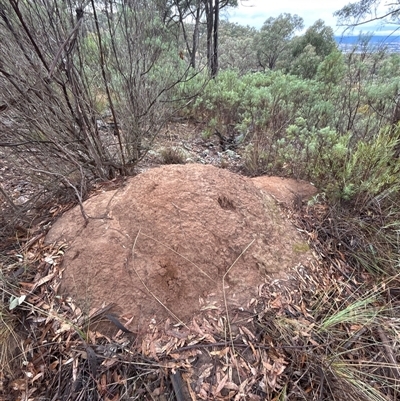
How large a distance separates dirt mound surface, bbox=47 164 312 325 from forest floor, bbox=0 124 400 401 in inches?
1.4

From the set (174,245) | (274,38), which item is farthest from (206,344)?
(274,38)

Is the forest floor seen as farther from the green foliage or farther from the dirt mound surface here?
the green foliage

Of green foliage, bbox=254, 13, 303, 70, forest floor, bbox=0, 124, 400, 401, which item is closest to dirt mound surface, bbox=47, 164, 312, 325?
forest floor, bbox=0, 124, 400, 401

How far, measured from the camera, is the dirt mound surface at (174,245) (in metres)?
1.54

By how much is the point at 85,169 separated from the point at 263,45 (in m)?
12.3

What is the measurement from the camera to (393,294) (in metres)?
1.78

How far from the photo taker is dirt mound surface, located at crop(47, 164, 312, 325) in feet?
5.04

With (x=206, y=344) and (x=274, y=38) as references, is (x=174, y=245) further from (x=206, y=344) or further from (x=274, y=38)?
(x=274, y=38)

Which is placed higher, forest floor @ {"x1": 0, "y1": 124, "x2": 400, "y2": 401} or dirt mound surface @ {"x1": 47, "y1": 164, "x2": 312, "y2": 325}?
dirt mound surface @ {"x1": 47, "y1": 164, "x2": 312, "y2": 325}

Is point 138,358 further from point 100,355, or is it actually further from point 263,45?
point 263,45

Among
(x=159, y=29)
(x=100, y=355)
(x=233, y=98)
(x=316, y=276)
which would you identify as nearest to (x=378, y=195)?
(x=316, y=276)

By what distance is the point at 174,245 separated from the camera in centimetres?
167

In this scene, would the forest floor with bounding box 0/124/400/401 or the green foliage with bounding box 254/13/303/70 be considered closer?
the forest floor with bounding box 0/124/400/401

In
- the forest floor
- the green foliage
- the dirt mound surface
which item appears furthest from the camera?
the green foliage
